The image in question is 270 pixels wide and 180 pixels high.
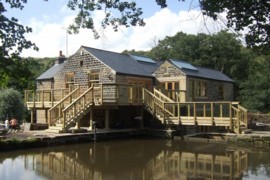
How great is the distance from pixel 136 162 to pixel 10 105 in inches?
691

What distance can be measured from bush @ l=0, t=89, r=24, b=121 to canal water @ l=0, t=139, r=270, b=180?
11456 mm

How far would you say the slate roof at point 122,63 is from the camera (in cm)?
2516

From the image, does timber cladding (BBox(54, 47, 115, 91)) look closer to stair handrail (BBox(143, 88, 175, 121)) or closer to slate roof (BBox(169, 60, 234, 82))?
stair handrail (BBox(143, 88, 175, 121))

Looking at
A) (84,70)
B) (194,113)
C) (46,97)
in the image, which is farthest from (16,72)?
(46,97)

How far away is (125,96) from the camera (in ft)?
78.3

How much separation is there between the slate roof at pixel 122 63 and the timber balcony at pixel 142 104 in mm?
1603

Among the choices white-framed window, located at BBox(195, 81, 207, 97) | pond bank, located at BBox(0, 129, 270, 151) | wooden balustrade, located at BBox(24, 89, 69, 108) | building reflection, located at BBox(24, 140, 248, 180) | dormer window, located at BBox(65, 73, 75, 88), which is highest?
dormer window, located at BBox(65, 73, 75, 88)

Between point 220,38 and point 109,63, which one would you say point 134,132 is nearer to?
point 109,63

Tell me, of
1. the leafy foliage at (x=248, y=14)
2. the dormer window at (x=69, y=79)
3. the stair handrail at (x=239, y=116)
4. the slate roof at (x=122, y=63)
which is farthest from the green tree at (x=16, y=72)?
the dormer window at (x=69, y=79)

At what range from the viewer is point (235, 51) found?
48.3 meters

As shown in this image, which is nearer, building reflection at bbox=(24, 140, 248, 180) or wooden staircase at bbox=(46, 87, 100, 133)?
building reflection at bbox=(24, 140, 248, 180)

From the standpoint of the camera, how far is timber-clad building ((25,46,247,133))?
21986 millimetres

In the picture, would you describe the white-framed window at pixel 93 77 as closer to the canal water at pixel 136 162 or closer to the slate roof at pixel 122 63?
the slate roof at pixel 122 63

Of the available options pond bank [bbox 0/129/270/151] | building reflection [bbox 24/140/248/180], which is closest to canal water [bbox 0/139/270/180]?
building reflection [bbox 24/140/248/180]
